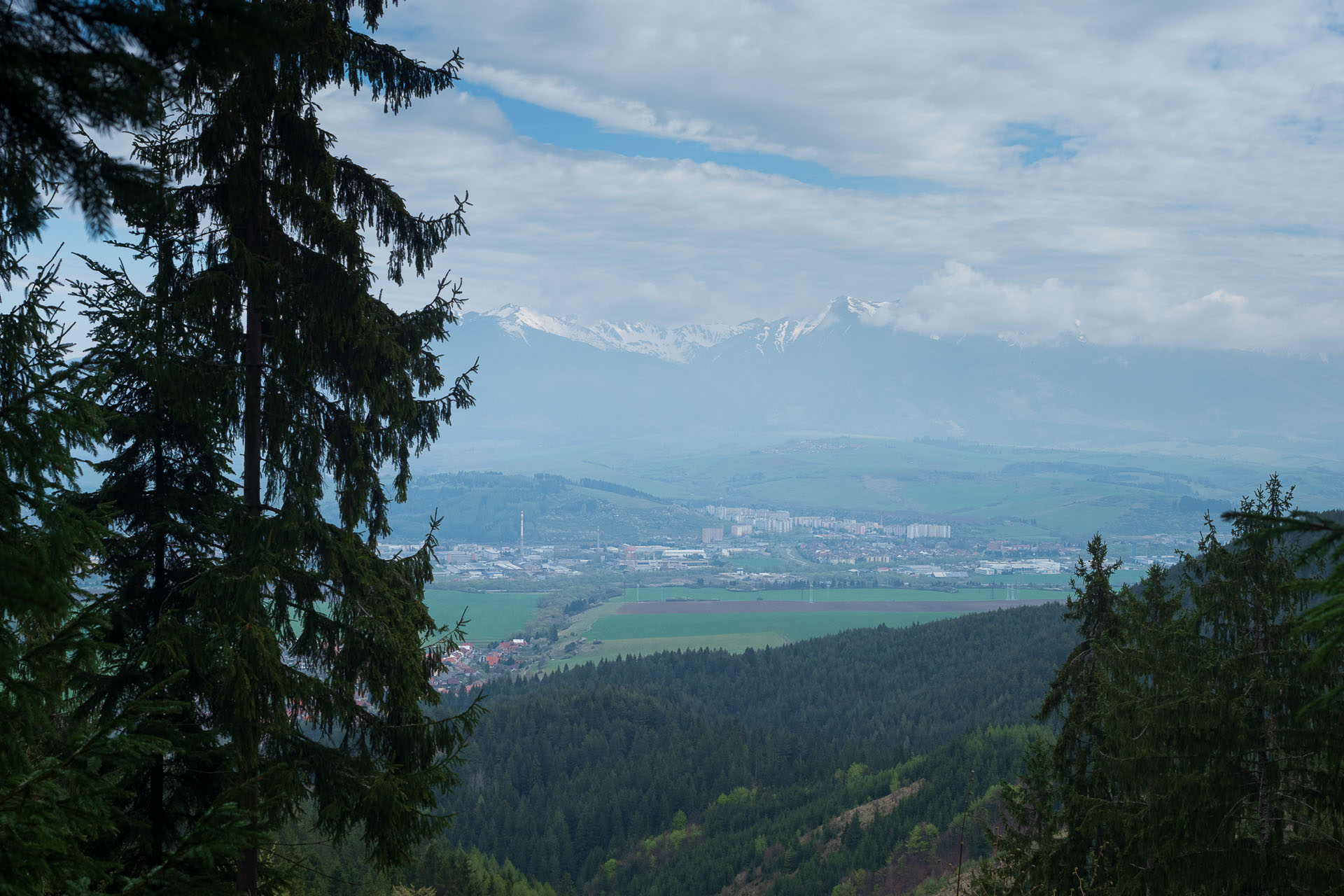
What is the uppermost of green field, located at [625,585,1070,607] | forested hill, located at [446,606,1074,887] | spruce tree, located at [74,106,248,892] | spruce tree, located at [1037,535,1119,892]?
spruce tree, located at [74,106,248,892]

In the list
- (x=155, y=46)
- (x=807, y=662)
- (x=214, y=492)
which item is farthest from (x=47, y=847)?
(x=807, y=662)

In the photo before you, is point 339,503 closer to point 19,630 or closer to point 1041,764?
point 19,630

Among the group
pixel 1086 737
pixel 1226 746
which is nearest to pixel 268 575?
pixel 1226 746

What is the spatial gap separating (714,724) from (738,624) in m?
50.5

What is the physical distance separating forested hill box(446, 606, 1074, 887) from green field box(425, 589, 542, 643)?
1220 inches

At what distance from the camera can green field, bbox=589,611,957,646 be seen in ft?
390

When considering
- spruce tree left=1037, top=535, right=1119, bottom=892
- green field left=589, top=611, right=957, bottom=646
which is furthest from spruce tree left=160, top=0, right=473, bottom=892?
green field left=589, top=611, right=957, bottom=646

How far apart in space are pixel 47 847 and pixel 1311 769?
401 inches

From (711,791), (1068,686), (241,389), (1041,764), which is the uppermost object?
(241,389)

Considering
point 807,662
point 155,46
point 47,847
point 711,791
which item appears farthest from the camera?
point 807,662

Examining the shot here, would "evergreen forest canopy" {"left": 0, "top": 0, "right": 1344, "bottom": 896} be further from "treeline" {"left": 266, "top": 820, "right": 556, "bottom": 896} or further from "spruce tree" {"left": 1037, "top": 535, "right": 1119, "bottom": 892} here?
"treeline" {"left": 266, "top": 820, "right": 556, "bottom": 896}

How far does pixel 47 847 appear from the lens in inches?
125

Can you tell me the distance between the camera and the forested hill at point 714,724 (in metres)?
58.5

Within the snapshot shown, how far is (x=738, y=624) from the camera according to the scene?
126500 mm
